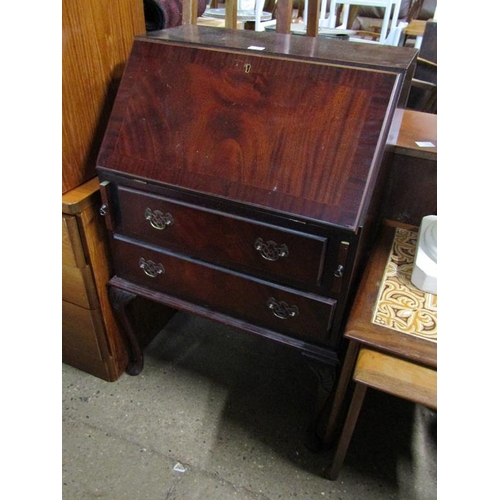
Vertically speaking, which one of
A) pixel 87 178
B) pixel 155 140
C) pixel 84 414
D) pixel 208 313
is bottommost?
pixel 84 414

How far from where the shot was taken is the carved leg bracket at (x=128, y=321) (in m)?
1.12

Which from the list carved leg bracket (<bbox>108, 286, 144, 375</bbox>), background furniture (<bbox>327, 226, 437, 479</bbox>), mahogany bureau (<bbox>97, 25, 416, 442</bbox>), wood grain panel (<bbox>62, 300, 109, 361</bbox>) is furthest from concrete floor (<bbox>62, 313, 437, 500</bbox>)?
mahogany bureau (<bbox>97, 25, 416, 442</bbox>)

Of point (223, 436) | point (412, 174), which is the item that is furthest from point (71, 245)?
point (412, 174)

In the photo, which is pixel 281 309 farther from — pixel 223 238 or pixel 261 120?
pixel 261 120

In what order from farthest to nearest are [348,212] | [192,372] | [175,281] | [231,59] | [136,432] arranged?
1. [192,372]
2. [136,432]
3. [175,281]
4. [231,59]
5. [348,212]

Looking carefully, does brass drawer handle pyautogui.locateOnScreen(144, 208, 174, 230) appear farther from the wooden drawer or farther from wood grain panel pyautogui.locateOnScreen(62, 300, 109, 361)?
wood grain panel pyautogui.locateOnScreen(62, 300, 109, 361)

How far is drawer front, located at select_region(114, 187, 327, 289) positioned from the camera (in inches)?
31.8

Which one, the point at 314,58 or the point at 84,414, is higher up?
the point at 314,58

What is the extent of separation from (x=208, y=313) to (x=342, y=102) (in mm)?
556

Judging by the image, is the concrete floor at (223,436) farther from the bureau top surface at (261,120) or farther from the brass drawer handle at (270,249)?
the bureau top surface at (261,120)

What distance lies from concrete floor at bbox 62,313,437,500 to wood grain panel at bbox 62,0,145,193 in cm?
68

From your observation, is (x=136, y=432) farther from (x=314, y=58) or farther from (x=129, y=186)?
(x=314, y=58)

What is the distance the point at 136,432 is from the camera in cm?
119

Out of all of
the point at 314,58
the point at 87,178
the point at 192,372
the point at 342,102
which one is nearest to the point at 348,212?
the point at 342,102
